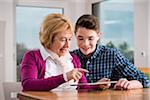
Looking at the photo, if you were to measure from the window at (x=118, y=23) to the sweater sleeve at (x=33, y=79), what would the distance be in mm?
2642

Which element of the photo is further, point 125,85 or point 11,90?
point 11,90

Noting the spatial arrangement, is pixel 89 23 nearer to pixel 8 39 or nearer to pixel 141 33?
pixel 141 33

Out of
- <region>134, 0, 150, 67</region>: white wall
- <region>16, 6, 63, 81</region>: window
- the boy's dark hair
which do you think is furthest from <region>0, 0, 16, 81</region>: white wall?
the boy's dark hair

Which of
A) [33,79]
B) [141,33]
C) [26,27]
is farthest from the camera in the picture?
[26,27]

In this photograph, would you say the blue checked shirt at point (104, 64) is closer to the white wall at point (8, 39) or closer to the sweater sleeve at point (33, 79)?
the sweater sleeve at point (33, 79)

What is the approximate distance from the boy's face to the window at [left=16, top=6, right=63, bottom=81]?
268 centimetres

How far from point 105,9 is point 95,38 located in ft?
9.65

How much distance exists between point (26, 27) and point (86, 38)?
9.33ft

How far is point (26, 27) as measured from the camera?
4.57 meters

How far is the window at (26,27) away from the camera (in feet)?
14.8

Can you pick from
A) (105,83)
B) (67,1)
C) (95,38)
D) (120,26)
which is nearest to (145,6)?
(120,26)

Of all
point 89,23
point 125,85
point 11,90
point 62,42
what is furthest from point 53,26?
point 11,90

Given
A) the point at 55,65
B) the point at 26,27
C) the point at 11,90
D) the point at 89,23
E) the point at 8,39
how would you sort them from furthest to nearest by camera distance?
the point at 26,27 → the point at 8,39 → the point at 11,90 → the point at 89,23 → the point at 55,65

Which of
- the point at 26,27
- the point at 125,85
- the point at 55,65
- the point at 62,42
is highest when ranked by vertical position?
the point at 26,27
